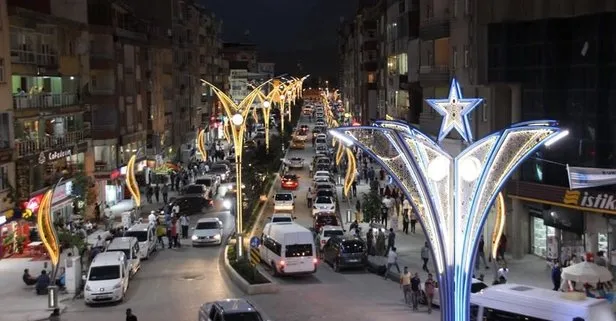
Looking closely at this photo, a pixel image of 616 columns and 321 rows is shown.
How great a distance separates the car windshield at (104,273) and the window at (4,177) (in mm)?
12161

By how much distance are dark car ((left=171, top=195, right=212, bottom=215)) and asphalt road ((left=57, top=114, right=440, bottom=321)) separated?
15.8 m

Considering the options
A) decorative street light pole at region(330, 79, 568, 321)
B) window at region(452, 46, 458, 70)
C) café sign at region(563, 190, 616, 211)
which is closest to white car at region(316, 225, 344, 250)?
window at region(452, 46, 458, 70)

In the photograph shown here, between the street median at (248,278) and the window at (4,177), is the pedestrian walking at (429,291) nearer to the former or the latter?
the street median at (248,278)

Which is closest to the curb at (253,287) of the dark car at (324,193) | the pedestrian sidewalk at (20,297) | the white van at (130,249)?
the white van at (130,249)

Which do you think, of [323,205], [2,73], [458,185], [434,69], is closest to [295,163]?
[323,205]

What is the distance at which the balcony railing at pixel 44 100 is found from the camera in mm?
45688

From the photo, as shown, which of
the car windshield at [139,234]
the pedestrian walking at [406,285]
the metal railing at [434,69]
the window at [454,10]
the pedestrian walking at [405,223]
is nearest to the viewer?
the pedestrian walking at [406,285]

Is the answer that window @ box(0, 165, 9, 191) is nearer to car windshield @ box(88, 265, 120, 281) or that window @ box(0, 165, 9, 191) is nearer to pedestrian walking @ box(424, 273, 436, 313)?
car windshield @ box(88, 265, 120, 281)

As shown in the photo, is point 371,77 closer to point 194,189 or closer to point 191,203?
point 194,189

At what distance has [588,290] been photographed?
90.3ft

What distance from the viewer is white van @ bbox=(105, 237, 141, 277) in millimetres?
36256

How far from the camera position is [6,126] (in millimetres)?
42531

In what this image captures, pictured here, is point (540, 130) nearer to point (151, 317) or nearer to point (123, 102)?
point (151, 317)

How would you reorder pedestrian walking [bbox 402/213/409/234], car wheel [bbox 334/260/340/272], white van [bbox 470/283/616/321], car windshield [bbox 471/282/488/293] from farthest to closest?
1. pedestrian walking [bbox 402/213/409/234]
2. car wheel [bbox 334/260/340/272]
3. car windshield [bbox 471/282/488/293]
4. white van [bbox 470/283/616/321]
